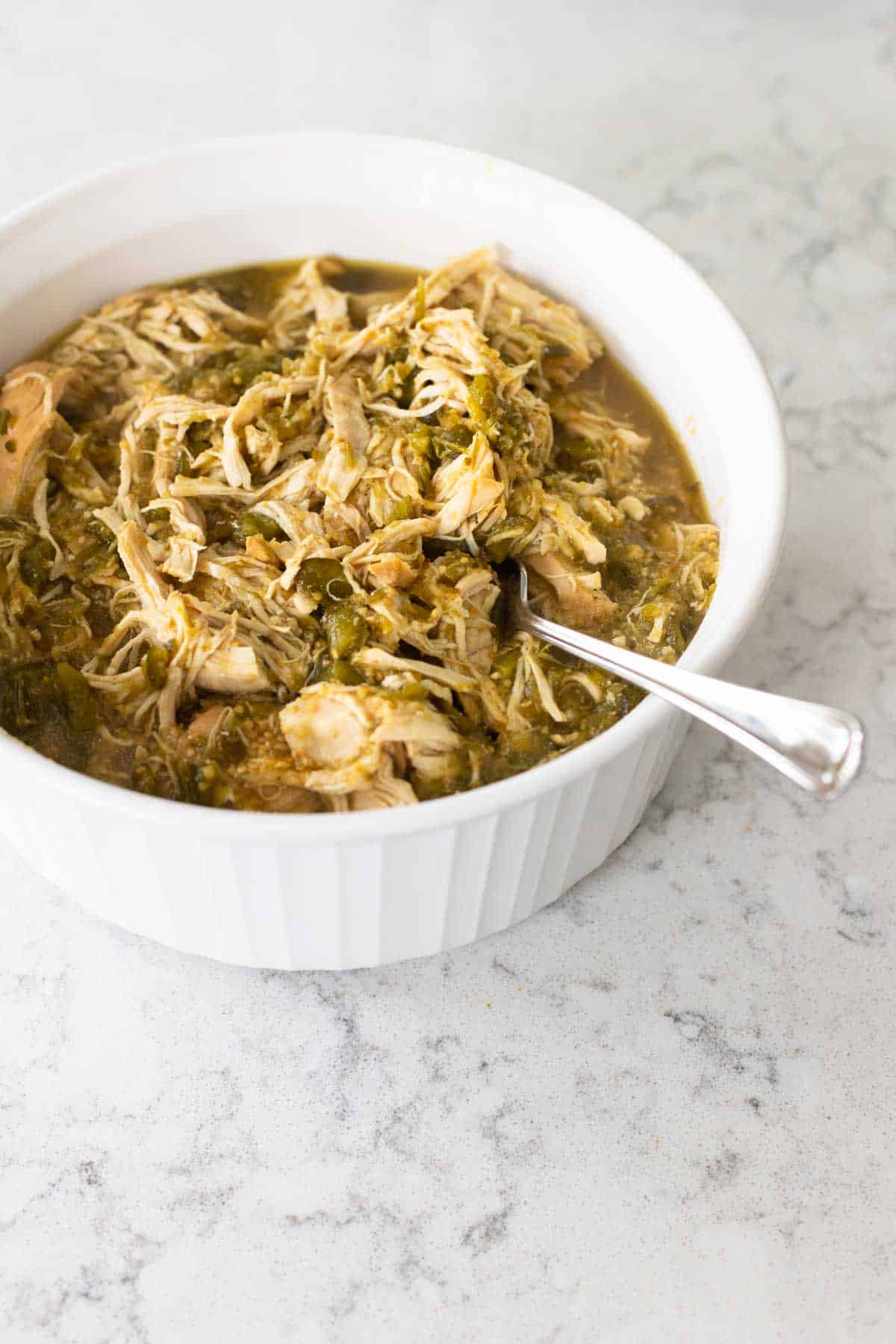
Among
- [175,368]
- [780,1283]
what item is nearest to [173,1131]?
[780,1283]

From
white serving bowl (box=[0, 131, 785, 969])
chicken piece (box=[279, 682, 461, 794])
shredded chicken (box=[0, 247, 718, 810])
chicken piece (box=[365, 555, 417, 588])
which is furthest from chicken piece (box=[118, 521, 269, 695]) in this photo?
white serving bowl (box=[0, 131, 785, 969])

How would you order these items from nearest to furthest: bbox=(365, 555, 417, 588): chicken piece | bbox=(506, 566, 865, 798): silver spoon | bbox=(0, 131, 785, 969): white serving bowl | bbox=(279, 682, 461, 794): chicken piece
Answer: bbox=(506, 566, 865, 798): silver spoon → bbox=(0, 131, 785, 969): white serving bowl → bbox=(279, 682, 461, 794): chicken piece → bbox=(365, 555, 417, 588): chicken piece

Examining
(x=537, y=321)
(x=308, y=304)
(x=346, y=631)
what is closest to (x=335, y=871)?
(x=346, y=631)

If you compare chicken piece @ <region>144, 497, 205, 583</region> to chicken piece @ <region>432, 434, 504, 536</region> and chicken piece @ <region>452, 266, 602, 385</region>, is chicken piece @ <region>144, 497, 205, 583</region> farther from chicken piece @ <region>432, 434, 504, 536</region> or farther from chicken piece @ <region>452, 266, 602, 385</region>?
chicken piece @ <region>452, 266, 602, 385</region>

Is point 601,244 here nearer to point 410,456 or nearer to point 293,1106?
point 410,456

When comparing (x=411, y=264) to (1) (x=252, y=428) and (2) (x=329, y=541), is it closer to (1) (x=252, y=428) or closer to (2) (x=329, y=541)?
(1) (x=252, y=428)

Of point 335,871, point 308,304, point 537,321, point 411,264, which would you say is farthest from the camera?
point 411,264

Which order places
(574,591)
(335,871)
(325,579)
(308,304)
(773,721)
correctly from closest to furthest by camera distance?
(773,721), (335,871), (325,579), (574,591), (308,304)
